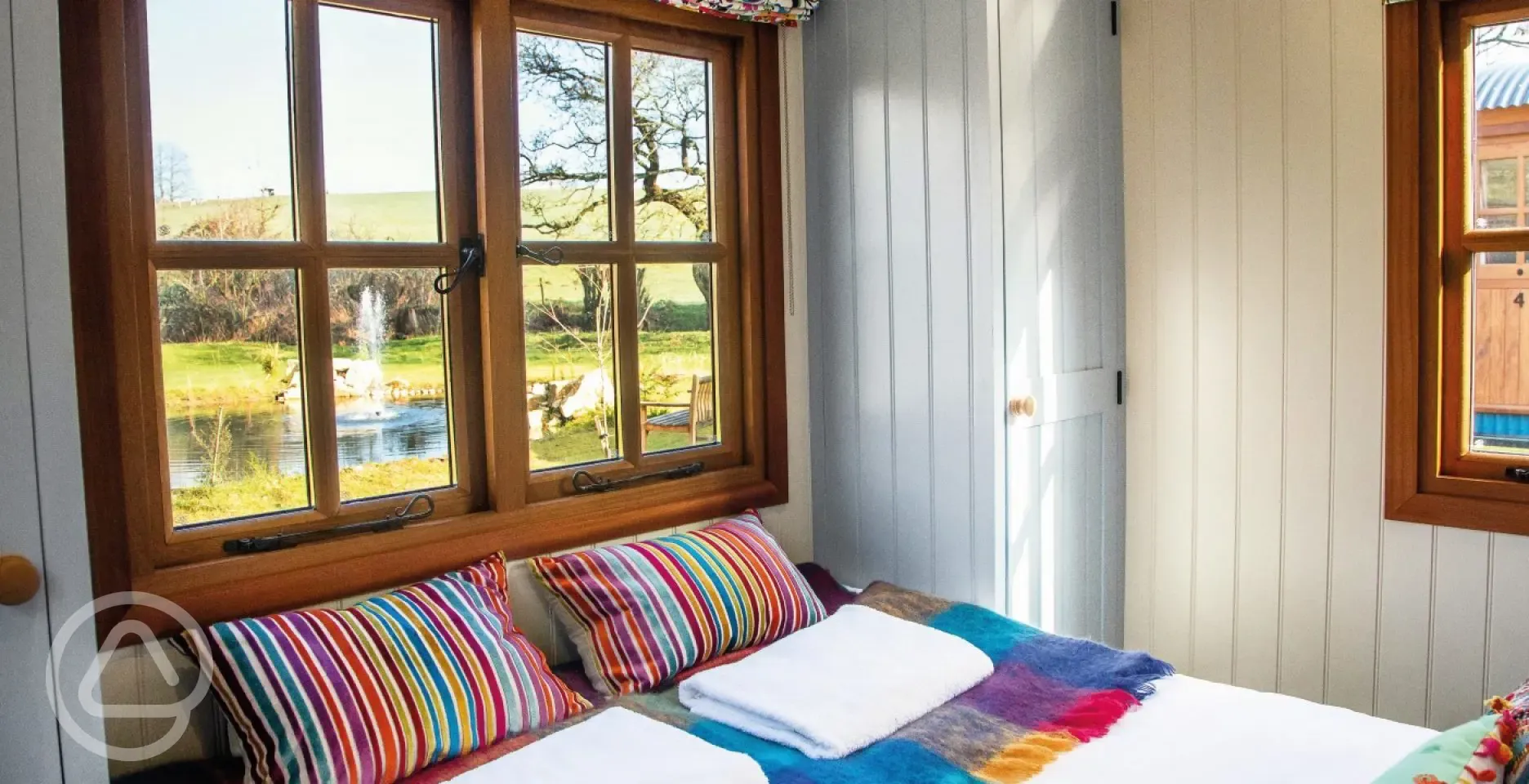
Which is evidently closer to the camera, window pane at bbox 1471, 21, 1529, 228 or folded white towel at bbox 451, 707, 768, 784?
folded white towel at bbox 451, 707, 768, 784

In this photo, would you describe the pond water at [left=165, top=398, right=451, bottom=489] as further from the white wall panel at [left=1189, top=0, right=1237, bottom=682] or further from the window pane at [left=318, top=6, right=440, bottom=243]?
the white wall panel at [left=1189, top=0, right=1237, bottom=682]

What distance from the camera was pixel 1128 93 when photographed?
301 cm

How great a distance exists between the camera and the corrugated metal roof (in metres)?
2.47

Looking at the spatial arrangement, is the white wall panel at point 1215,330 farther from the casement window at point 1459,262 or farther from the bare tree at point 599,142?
the bare tree at point 599,142

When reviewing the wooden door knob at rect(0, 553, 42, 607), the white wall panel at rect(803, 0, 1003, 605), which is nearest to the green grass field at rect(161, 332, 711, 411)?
the white wall panel at rect(803, 0, 1003, 605)

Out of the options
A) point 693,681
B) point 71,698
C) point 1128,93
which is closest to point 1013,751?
point 693,681

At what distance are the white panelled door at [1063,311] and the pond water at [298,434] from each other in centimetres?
137

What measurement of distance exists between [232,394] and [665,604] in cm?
96

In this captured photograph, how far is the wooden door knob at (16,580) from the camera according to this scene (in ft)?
4.38

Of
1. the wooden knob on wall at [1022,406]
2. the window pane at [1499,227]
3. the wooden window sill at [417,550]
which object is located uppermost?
the window pane at [1499,227]

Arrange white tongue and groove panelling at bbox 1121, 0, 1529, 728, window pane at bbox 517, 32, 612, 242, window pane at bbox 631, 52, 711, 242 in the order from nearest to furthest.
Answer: window pane at bbox 517, 32, 612, 242
white tongue and groove panelling at bbox 1121, 0, 1529, 728
window pane at bbox 631, 52, 711, 242

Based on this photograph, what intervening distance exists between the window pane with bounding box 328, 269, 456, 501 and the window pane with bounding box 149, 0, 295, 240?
0.20 meters

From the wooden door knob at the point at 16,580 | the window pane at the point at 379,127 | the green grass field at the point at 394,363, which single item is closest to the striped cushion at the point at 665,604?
the green grass field at the point at 394,363

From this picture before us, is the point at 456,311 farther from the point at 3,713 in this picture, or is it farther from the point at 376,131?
the point at 3,713
